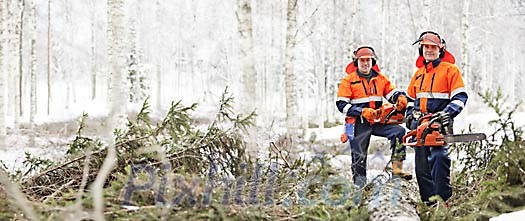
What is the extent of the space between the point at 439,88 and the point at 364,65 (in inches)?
48.2

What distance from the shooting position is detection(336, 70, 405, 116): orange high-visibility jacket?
5777 millimetres

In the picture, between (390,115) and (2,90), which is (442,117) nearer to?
(390,115)

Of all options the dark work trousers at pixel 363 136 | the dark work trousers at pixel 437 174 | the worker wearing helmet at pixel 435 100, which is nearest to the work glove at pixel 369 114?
the dark work trousers at pixel 363 136

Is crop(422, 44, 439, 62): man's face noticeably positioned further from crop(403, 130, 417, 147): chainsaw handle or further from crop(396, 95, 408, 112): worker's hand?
crop(396, 95, 408, 112): worker's hand

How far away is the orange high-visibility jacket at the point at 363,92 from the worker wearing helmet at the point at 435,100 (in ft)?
2.79

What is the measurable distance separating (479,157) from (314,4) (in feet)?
75.1

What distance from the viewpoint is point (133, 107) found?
29156 millimetres

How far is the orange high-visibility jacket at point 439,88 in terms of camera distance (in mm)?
4570

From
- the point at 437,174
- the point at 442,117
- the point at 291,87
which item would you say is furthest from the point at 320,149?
the point at 442,117

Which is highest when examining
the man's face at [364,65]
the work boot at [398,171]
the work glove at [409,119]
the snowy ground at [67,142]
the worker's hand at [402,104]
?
the man's face at [364,65]

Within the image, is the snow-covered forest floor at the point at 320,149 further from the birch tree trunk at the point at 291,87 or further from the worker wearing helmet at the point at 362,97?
the birch tree trunk at the point at 291,87

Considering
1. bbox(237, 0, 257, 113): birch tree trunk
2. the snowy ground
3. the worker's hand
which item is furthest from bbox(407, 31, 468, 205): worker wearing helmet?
the snowy ground

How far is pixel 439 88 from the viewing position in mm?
4664

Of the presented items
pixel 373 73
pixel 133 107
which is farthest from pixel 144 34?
pixel 373 73
